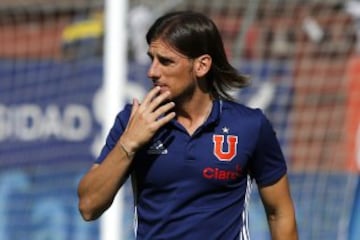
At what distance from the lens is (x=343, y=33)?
880 cm

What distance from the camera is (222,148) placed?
13.5 feet

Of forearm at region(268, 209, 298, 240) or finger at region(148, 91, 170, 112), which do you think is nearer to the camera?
finger at region(148, 91, 170, 112)

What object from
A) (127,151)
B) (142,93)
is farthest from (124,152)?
(142,93)

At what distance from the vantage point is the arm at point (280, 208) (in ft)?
14.1

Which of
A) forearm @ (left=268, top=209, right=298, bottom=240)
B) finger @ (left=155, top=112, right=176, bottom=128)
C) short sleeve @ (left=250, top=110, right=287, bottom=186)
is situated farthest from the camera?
forearm @ (left=268, top=209, right=298, bottom=240)

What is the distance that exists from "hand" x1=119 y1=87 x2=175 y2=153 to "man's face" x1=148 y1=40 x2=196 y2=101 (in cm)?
6

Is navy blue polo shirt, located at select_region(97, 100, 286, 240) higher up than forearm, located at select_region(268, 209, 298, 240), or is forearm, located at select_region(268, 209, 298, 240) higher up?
navy blue polo shirt, located at select_region(97, 100, 286, 240)

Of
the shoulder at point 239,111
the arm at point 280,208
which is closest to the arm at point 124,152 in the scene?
the shoulder at point 239,111

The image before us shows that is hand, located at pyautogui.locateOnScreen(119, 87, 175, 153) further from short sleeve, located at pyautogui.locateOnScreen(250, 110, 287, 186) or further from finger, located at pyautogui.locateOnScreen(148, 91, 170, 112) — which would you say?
short sleeve, located at pyautogui.locateOnScreen(250, 110, 287, 186)

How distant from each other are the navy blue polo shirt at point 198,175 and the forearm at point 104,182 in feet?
0.31

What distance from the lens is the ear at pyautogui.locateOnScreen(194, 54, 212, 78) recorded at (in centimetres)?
413

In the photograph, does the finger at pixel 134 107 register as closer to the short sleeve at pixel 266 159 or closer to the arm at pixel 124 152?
the arm at pixel 124 152

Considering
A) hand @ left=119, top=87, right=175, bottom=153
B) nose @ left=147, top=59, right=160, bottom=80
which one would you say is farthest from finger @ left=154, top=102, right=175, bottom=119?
nose @ left=147, top=59, right=160, bottom=80

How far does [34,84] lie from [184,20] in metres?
4.41
